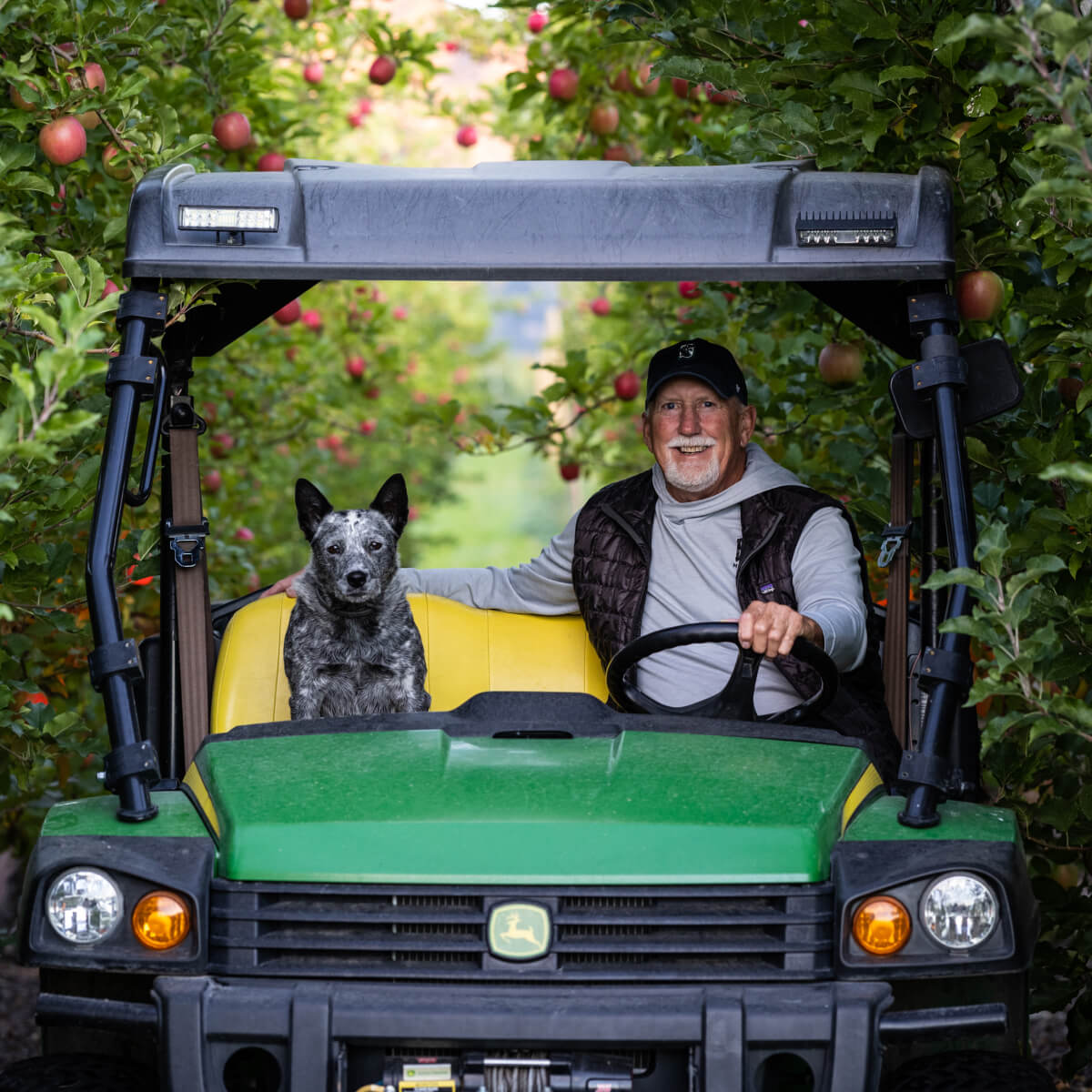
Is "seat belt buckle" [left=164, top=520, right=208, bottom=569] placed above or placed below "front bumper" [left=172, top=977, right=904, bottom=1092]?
above

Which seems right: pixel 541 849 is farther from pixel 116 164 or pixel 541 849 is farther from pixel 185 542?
pixel 116 164

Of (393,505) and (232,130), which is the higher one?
(232,130)

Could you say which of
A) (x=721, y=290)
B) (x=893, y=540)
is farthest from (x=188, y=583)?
(x=721, y=290)

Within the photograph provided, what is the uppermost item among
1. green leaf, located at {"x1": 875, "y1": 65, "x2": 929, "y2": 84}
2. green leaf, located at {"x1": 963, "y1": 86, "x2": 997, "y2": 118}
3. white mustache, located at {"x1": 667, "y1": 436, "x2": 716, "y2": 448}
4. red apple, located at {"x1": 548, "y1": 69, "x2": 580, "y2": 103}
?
red apple, located at {"x1": 548, "y1": 69, "x2": 580, "y2": 103}

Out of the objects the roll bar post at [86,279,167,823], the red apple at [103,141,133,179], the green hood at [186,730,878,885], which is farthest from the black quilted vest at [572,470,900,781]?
the red apple at [103,141,133,179]

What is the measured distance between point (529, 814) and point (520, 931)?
0.63 feet

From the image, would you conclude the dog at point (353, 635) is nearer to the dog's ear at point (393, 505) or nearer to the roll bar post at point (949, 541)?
the dog's ear at point (393, 505)

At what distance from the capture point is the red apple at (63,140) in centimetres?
396

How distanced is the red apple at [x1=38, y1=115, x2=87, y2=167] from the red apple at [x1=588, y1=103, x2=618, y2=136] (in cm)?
288

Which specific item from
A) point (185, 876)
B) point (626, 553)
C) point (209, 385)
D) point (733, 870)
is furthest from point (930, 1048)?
point (209, 385)

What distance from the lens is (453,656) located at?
413 centimetres

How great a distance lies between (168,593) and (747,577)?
1.37 metres

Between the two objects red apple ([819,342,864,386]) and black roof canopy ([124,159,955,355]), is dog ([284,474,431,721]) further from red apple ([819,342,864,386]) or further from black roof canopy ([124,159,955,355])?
red apple ([819,342,864,386])

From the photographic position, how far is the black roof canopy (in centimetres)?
304
